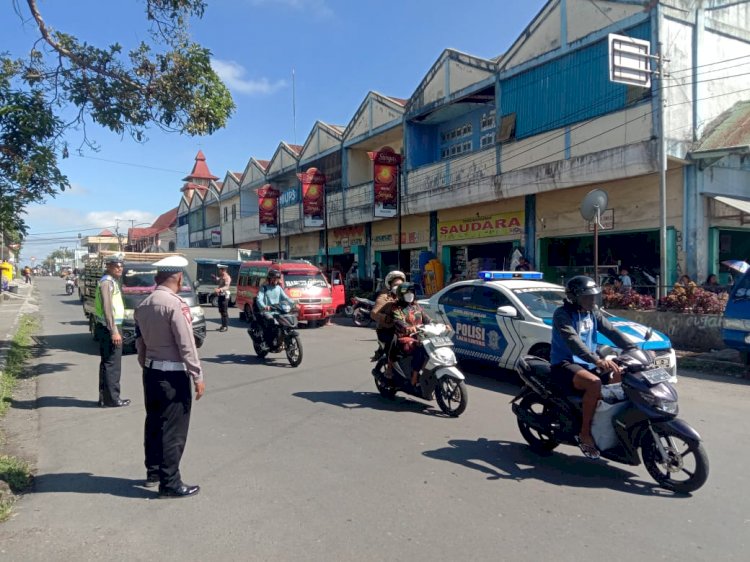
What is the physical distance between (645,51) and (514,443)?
11.3 metres

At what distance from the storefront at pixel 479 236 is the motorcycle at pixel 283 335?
10.8m

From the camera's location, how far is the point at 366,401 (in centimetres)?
750

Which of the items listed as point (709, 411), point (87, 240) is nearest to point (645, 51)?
point (709, 411)

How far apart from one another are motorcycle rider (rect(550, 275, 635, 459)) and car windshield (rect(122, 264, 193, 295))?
32.3ft

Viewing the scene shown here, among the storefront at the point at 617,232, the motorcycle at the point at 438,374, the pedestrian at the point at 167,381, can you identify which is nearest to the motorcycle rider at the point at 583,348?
the motorcycle at the point at 438,374

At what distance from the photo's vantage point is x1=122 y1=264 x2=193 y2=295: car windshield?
12839 millimetres

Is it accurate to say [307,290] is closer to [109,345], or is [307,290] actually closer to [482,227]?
[482,227]

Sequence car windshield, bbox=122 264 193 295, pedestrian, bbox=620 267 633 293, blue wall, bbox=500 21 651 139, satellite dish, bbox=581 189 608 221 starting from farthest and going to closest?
1. blue wall, bbox=500 21 651 139
2. pedestrian, bbox=620 267 633 293
3. car windshield, bbox=122 264 193 295
4. satellite dish, bbox=581 189 608 221

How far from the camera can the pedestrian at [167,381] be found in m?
4.43

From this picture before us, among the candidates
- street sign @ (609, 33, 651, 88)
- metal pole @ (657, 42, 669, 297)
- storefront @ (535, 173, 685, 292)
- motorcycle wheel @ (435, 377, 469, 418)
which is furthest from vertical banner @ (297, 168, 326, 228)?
motorcycle wheel @ (435, 377, 469, 418)

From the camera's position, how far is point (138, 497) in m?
4.43

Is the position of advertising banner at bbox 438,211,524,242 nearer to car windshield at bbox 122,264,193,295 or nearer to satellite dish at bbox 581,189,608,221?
satellite dish at bbox 581,189,608,221

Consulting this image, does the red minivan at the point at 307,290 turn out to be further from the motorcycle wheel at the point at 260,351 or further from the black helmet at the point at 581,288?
the black helmet at the point at 581,288

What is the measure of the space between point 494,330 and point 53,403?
6.33 metres
